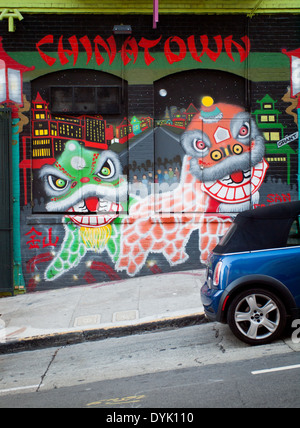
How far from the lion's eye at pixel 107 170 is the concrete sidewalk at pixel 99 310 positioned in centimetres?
220

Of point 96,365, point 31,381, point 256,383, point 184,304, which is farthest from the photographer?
point 184,304

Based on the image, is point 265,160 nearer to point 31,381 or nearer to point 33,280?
point 33,280

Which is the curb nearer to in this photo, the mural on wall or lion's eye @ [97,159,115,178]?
the mural on wall

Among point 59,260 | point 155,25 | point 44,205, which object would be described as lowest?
point 59,260

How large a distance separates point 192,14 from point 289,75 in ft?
7.65

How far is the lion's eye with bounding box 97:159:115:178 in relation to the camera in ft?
34.8

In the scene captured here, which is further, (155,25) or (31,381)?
(155,25)

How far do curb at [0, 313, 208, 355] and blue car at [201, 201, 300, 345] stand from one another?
4.23ft

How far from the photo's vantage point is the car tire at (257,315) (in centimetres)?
628

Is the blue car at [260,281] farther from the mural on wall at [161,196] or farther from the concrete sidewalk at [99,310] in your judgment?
the mural on wall at [161,196]

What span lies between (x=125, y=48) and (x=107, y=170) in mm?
2496

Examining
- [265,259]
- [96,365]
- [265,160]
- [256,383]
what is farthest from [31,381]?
[265,160]

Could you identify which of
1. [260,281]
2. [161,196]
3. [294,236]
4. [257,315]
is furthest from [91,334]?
[161,196]

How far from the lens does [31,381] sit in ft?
19.6
